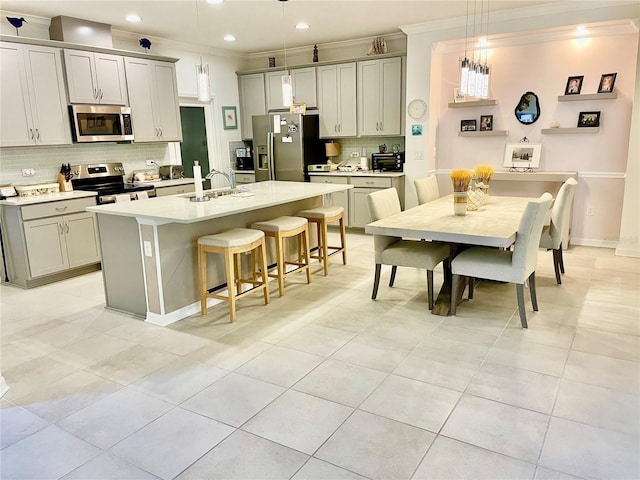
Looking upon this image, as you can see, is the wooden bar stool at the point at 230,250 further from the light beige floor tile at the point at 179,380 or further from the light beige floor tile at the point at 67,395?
the light beige floor tile at the point at 67,395

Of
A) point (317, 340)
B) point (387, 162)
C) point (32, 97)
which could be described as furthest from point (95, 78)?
point (317, 340)

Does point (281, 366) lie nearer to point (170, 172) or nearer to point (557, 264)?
point (557, 264)

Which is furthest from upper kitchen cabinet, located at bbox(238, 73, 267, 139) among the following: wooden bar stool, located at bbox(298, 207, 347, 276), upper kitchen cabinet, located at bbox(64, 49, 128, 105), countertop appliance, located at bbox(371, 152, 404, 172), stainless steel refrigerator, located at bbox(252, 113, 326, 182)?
wooden bar stool, located at bbox(298, 207, 347, 276)

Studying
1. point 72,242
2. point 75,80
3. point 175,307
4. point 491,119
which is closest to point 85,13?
point 75,80

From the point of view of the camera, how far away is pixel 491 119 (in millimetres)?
6012

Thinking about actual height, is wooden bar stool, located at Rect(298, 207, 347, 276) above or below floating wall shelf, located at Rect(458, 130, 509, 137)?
below

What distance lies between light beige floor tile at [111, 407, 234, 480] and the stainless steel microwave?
12.9 feet

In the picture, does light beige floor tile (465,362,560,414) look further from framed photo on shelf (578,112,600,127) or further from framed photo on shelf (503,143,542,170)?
framed photo on shelf (578,112,600,127)

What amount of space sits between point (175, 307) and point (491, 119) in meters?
4.56

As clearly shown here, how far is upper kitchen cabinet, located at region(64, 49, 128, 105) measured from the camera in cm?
510

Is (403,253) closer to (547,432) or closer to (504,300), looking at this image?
(504,300)

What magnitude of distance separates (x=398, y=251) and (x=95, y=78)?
400 cm

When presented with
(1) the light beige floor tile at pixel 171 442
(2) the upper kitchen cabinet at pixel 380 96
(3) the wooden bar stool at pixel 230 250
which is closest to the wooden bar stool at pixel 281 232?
(3) the wooden bar stool at pixel 230 250

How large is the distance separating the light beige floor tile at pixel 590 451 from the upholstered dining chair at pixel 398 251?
157 centimetres
